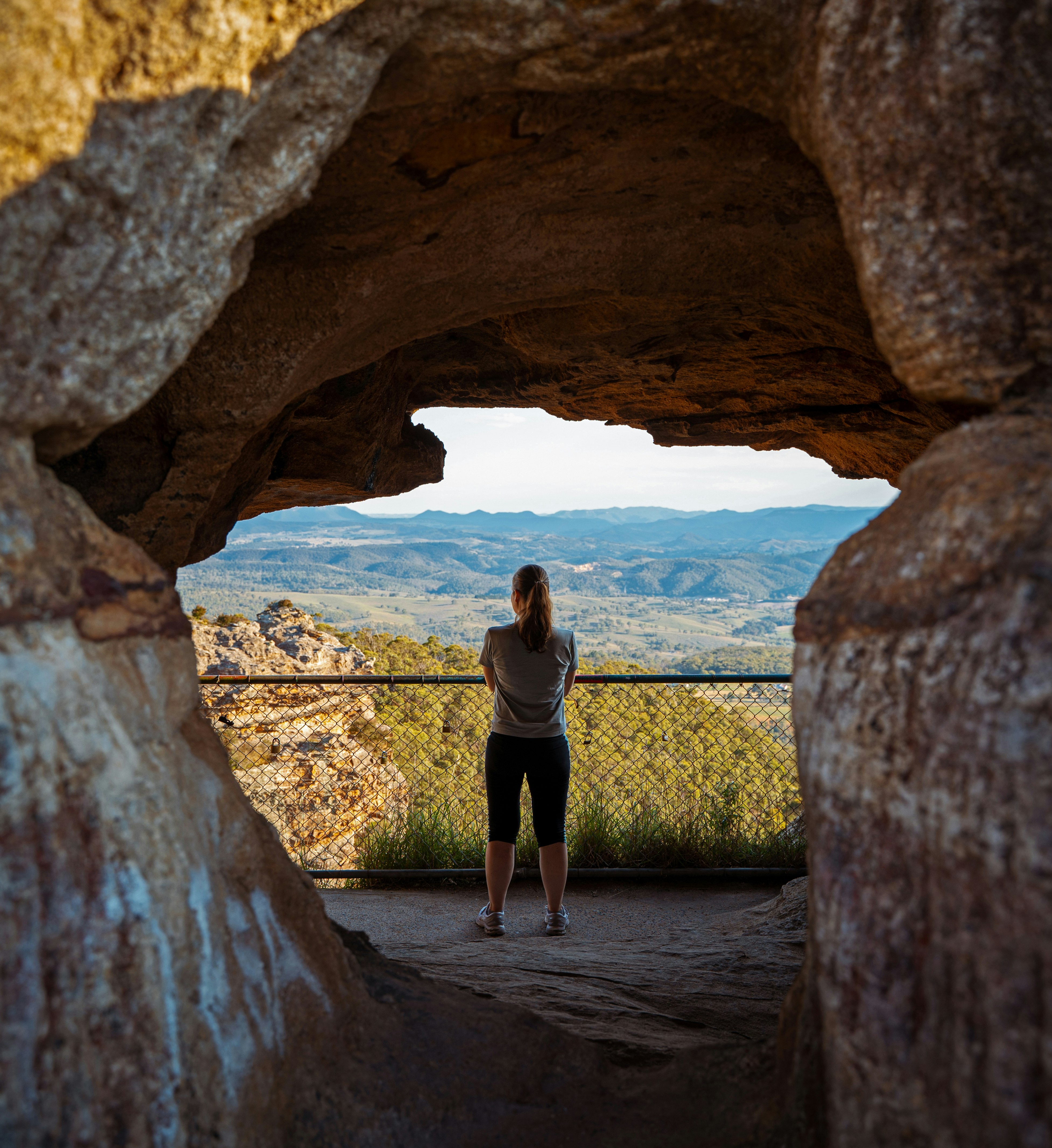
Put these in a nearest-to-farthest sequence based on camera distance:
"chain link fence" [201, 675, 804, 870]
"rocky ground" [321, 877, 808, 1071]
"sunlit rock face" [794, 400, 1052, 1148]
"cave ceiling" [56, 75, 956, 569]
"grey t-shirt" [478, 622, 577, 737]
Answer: "sunlit rock face" [794, 400, 1052, 1148] → "cave ceiling" [56, 75, 956, 569] → "rocky ground" [321, 877, 808, 1071] → "grey t-shirt" [478, 622, 577, 737] → "chain link fence" [201, 675, 804, 870]

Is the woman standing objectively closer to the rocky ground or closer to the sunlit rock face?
the rocky ground

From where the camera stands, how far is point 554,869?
3.73 metres

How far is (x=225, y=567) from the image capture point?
3836 inches

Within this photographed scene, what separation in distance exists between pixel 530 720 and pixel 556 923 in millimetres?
1107

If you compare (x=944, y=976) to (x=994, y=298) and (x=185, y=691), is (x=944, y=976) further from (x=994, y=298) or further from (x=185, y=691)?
(x=185, y=691)

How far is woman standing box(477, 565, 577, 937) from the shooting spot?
3543 mm

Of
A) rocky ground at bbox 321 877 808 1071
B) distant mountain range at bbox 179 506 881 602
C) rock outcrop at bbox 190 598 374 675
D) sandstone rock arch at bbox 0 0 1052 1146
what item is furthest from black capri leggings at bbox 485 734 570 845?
distant mountain range at bbox 179 506 881 602

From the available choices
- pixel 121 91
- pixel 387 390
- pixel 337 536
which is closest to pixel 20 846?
pixel 121 91

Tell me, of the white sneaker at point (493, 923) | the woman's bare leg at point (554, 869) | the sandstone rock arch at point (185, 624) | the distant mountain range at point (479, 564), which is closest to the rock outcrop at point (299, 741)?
the white sneaker at point (493, 923)

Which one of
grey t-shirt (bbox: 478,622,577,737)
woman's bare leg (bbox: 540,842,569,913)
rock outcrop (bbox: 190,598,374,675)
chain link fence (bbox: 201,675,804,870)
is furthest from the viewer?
rock outcrop (bbox: 190,598,374,675)

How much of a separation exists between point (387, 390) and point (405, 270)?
181 centimetres

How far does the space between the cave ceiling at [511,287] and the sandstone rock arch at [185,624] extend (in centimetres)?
3

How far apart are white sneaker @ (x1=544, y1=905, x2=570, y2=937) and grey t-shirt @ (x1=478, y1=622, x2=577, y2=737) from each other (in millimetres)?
966

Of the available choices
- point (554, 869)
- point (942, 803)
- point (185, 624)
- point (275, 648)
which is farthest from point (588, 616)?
point (942, 803)
